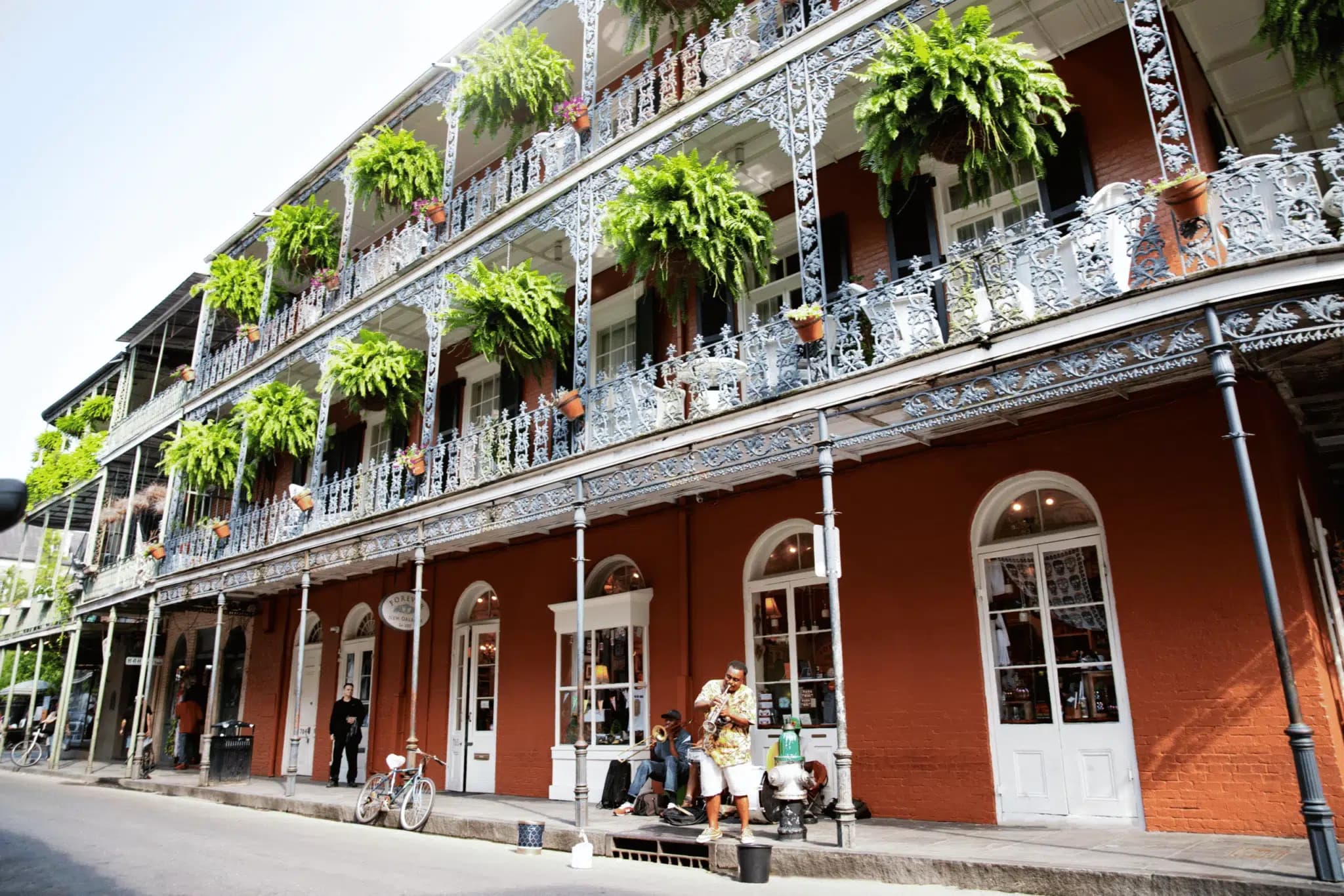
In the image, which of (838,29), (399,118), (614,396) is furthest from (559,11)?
(614,396)

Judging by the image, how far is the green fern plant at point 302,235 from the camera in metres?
15.8

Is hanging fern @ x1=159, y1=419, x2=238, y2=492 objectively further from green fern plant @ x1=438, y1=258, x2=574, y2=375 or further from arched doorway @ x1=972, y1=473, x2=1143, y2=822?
arched doorway @ x1=972, y1=473, x2=1143, y2=822

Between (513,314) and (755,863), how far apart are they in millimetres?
6706

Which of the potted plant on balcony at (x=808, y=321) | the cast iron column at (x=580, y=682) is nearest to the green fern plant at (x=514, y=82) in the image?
the cast iron column at (x=580, y=682)

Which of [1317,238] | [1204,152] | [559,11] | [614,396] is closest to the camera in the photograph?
[1317,238]

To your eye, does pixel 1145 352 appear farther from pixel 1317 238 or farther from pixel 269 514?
pixel 269 514

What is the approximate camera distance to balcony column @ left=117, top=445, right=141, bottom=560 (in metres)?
19.4

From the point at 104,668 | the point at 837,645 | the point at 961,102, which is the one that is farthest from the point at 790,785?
the point at 104,668

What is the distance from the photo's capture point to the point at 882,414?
717 centimetres

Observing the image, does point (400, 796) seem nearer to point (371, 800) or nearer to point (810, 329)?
point (371, 800)

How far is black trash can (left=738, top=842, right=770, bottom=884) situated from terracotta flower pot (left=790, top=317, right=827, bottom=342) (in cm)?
384

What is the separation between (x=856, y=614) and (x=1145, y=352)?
3.84 m

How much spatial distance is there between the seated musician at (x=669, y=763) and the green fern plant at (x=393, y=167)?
8920mm

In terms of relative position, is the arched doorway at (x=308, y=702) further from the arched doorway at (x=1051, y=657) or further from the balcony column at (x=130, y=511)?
the arched doorway at (x=1051, y=657)
